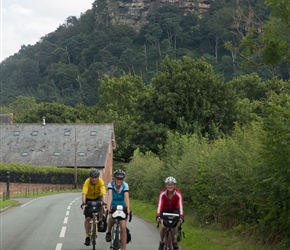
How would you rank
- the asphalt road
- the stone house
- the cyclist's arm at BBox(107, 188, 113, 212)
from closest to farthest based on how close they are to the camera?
the cyclist's arm at BBox(107, 188, 113, 212) → the asphalt road → the stone house

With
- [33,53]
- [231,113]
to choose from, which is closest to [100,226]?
[231,113]

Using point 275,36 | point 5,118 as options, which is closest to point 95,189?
point 275,36

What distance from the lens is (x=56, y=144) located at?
261ft

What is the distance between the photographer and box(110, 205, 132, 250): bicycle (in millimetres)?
11781

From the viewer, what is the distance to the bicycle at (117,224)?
38.7ft

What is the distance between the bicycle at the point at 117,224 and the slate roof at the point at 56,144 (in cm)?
6228

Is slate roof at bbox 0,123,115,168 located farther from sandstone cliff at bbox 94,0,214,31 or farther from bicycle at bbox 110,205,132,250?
sandstone cliff at bbox 94,0,214,31

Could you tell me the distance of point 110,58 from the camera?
159875 millimetres

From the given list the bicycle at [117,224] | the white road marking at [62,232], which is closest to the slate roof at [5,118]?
the white road marking at [62,232]

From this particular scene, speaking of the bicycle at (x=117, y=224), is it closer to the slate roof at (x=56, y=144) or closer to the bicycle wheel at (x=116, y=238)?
the bicycle wheel at (x=116, y=238)

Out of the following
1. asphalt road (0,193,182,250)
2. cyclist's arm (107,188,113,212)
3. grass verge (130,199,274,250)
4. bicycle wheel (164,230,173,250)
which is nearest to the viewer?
bicycle wheel (164,230,173,250)

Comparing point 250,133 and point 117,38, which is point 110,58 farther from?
point 250,133

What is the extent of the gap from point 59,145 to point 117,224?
6840cm

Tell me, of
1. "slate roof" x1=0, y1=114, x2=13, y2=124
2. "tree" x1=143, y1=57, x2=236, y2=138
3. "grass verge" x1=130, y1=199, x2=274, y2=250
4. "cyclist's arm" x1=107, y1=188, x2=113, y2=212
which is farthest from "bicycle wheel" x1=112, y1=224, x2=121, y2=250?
"slate roof" x1=0, y1=114, x2=13, y2=124
